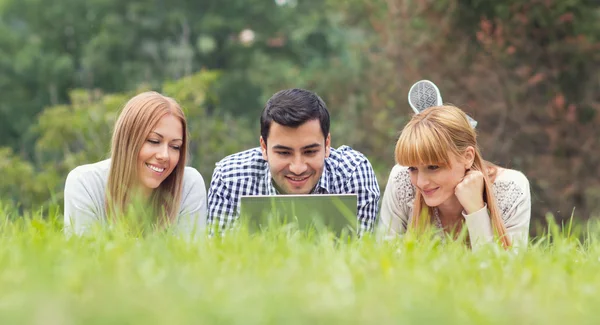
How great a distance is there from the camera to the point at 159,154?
15.4ft

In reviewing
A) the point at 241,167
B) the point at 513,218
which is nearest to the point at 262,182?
the point at 241,167

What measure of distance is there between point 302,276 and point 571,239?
1.77 meters

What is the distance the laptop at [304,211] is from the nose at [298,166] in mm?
1077

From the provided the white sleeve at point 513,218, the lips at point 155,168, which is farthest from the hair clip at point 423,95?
the lips at point 155,168

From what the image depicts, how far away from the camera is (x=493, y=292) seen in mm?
2359

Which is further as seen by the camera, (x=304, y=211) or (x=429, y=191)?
(x=429, y=191)

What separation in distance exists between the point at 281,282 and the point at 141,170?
257cm

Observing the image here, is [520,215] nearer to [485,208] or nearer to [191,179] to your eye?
[485,208]

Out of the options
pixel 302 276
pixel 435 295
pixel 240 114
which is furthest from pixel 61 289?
pixel 240 114

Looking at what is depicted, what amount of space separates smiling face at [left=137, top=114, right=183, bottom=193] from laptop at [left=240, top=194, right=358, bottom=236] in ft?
3.89

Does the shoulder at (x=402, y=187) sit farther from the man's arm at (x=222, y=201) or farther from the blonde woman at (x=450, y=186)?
the man's arm at (x=222, y=201)

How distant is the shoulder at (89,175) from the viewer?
4781mm

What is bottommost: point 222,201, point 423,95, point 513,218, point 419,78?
point 513,218

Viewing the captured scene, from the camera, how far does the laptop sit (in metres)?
3.54
